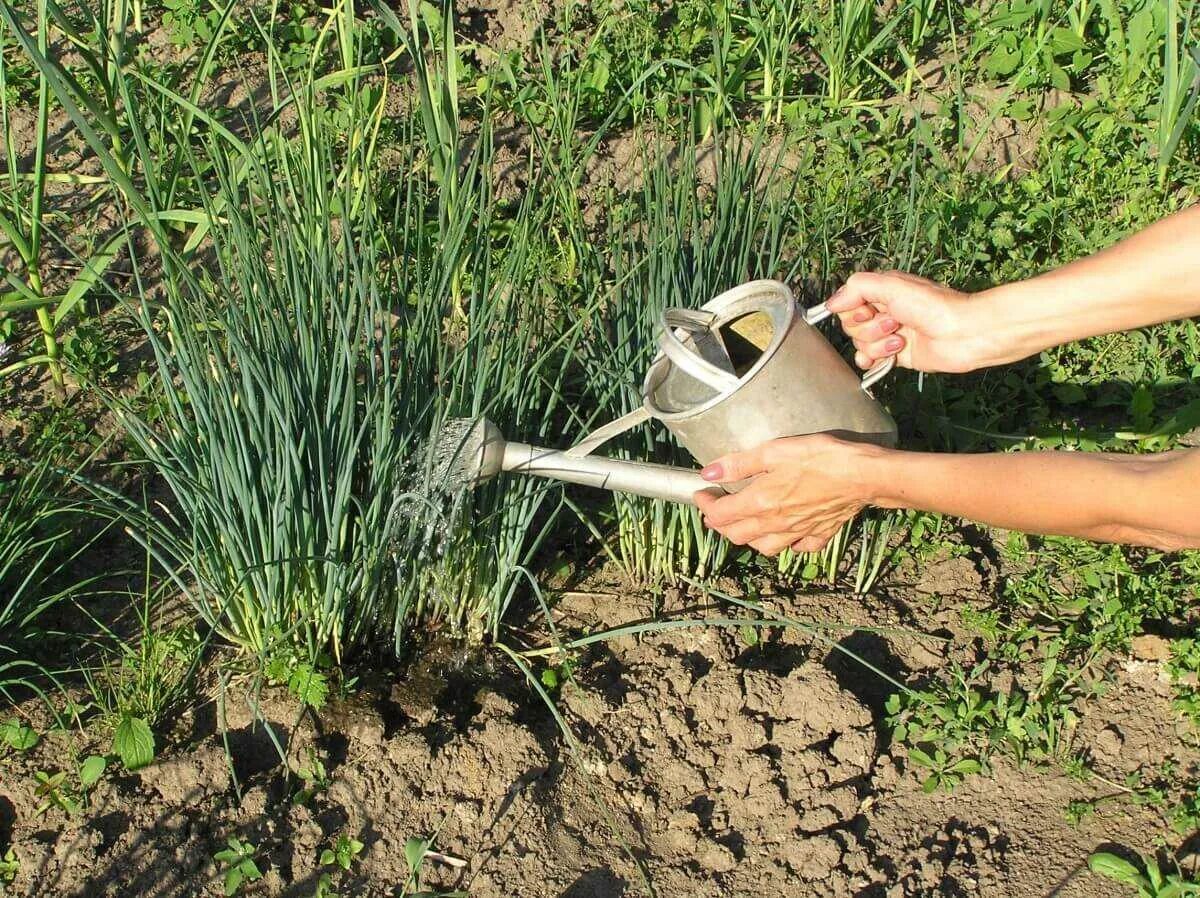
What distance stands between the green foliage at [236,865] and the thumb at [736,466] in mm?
874

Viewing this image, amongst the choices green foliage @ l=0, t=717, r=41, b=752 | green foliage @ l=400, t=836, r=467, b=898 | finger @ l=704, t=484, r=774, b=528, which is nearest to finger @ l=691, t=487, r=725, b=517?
finger @ l=704, t=484, r=774, b=528

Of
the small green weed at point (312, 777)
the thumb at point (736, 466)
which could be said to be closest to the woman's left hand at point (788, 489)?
the thumb at point (736, 466)

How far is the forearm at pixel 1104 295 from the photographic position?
1.88m

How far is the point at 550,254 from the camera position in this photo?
9.48 ft

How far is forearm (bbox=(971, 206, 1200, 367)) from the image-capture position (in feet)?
6.16

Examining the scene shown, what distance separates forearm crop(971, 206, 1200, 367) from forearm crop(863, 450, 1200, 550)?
0.34 m

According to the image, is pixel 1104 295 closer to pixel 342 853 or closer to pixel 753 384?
pixel 753 384

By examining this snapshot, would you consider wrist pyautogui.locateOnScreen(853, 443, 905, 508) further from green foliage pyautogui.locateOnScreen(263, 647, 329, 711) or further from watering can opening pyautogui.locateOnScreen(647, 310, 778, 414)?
green foliage pyautogui.locateOnScreen(263, 647, 329, 711)

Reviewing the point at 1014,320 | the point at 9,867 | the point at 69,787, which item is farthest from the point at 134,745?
the point at 1014,320

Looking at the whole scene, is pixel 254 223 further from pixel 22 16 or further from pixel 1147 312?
pixel 22 16

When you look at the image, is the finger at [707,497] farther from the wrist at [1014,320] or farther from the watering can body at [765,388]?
the wrist at [1014,320]

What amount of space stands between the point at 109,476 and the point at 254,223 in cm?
76

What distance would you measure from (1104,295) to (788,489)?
59 cm

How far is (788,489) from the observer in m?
1.84
